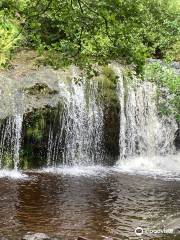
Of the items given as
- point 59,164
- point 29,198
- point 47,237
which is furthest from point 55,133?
Result: point 47,237

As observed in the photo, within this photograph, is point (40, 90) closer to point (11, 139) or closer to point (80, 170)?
point (11, 139)

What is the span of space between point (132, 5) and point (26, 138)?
8.89 metres

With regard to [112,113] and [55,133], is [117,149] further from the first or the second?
[55,133]

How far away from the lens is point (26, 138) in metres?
14.0

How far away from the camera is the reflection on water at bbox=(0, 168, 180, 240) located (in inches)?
337

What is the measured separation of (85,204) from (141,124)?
6.91 meters

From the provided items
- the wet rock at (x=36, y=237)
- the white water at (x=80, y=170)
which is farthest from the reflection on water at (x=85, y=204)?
the wet rock at (x=36, y=237)

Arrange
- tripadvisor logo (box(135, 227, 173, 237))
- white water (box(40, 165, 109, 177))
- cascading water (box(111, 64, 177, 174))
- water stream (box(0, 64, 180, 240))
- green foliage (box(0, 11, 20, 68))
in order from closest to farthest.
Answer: tripadvisor logo (box(135, 227, 173, 237)), water stream (box(0, 64, 180, 240)), white water (box(40, 165, 109, 177)), green foliage (box(0, 11, 20, 68)), cascading water (box(111, 64, 177, 174))

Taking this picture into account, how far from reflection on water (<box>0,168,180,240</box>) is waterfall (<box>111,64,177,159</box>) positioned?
267 centimetres

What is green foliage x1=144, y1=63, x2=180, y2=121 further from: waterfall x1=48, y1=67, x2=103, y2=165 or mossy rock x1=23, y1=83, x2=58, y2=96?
mossy rock x1=23, y1=83, x2=58, y2=96

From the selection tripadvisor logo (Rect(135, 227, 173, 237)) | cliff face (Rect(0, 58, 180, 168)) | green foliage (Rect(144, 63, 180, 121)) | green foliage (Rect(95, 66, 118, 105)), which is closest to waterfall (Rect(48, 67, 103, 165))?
cliff face (Rect(0, 58, 180, 168))

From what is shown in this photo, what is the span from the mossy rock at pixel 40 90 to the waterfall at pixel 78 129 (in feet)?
1.20

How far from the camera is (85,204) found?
1027 centimetres

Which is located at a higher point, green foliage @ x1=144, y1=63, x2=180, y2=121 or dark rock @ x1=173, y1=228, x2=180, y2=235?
green foliage @ x1=144, y1=63, x2=180, y2=121
